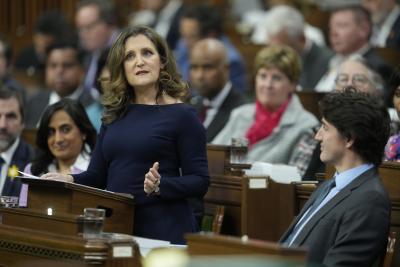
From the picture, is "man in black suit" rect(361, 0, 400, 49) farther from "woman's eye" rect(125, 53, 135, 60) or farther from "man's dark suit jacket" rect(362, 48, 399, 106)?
"woman's eye" rect(125, 53, 135, 60)

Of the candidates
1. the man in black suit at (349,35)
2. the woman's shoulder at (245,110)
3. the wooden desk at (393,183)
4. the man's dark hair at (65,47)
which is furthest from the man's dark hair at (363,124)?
the man's dark hair at (65,47)

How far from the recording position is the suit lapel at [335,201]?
11.6 feet

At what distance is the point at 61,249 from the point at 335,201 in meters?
0.94

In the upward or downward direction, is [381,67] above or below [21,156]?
above

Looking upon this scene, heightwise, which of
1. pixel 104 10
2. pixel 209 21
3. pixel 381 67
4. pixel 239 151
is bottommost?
pixel 239 151

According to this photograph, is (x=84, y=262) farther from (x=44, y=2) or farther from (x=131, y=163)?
(x=44, y=2)

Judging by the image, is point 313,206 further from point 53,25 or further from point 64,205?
point 53,25

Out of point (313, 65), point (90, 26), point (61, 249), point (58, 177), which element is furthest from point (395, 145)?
point (90, 26)

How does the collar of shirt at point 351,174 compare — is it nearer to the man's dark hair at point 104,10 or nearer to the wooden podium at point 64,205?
the wooden podium at point 64,205

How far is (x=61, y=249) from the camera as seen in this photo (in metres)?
3.44

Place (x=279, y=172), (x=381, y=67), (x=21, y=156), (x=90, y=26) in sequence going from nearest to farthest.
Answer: (x=279, y=172) → (x=21, y=156) → (x=381, y=67) → (x=90, y=26)

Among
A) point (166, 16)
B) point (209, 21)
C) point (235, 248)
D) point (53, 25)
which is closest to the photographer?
point (235, 248)

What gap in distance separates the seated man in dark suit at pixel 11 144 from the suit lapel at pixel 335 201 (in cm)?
207

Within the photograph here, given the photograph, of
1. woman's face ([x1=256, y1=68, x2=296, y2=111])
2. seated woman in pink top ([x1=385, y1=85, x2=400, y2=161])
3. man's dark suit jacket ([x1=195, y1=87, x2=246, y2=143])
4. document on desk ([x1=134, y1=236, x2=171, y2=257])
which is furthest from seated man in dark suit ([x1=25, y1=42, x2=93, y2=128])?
document on desk ([x1=134, y1=236, x2=171, y2=257])
